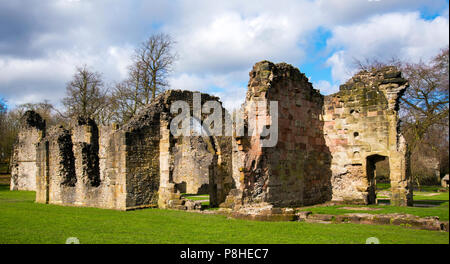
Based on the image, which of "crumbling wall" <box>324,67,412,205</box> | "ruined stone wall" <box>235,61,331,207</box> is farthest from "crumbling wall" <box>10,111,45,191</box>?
"crumbling wall" <box>324,67,412,205</box>

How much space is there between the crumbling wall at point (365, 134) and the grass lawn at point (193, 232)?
5681 millimetres

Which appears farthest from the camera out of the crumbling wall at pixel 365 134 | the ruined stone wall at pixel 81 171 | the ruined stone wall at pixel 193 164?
the ruined stone wall at pixel 193 164

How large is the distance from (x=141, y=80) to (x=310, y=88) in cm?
1694

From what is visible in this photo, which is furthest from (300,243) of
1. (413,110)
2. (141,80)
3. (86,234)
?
(141,80)

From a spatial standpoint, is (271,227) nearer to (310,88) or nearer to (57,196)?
(310,88)

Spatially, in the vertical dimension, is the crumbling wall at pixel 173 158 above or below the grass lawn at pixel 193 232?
above

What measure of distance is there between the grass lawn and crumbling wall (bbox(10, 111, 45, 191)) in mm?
20952

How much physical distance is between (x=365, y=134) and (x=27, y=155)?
26220 millimetres

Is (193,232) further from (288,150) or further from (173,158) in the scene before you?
(173,158)

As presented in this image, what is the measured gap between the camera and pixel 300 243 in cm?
669

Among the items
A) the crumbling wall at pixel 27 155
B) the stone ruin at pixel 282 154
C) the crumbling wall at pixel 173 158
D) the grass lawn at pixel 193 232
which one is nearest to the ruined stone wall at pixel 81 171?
the stone ruin at pixel 282 154

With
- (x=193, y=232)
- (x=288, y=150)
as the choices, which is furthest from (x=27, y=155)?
(x=193, y=232)

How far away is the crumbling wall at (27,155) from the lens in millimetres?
29750

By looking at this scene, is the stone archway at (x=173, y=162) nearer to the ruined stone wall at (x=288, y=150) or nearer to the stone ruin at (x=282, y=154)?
the stone ruin at (x=282, y=154)
